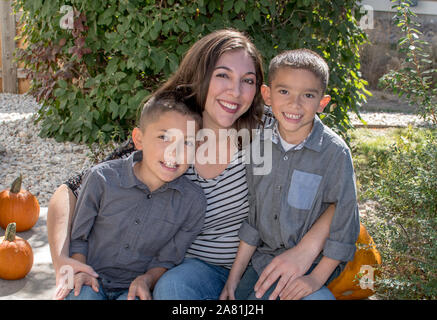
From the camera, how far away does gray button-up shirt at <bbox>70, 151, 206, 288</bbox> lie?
2066 mm

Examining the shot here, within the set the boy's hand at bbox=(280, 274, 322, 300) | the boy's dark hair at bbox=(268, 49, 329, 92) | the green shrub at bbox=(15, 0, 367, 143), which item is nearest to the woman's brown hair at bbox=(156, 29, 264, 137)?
the boy's dark hair at bbox=(268, 49, 329, 92)

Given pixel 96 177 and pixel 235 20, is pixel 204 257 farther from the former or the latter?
pixel 235 20

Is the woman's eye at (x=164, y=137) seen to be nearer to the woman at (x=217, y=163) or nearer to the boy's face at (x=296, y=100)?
the woman at (x=217, y=163)

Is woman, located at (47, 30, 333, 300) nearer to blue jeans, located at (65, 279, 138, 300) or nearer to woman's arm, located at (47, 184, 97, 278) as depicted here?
woman's arm, located at (47, 184, 97, 278)

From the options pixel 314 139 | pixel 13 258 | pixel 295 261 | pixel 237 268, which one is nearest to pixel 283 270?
pixel 295 261

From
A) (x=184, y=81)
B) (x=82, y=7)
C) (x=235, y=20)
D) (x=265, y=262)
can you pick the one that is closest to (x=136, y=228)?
(x=265, y=262)

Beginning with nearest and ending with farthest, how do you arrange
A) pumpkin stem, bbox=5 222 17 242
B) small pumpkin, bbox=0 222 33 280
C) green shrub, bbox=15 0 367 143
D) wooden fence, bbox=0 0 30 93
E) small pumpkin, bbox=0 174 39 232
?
small pumpkin, bbox=0 222 33 280 < pumpkin stem, bbox=5 222 17 242 < small pumpkin, bbox=0 174 39 232 < green shrub, bbox=15 0 367 143 < wooden fence, bbox=0 0 30 93

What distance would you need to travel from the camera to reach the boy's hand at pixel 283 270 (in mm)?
1955

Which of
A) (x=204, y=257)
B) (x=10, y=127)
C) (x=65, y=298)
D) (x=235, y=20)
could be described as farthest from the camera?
(x=10, y=127)

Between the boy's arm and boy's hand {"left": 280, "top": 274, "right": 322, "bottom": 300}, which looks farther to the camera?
the boy's arm

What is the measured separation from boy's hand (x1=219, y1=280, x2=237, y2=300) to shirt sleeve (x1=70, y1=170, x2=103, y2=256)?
59 centimetres

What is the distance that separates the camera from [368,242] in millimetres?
2336

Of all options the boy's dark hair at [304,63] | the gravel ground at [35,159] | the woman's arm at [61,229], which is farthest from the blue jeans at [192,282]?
the gravel ground at [35,159]

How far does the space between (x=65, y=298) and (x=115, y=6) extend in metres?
2.80
